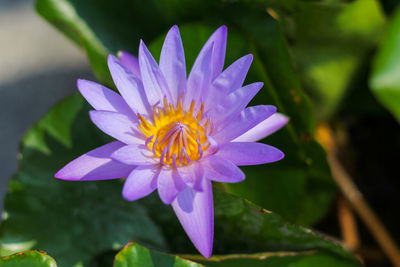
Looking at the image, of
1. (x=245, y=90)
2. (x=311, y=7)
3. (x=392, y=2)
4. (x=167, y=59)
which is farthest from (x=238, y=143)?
(x=392, y=2)

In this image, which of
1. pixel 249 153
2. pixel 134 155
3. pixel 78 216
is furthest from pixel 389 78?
pixel 78 216

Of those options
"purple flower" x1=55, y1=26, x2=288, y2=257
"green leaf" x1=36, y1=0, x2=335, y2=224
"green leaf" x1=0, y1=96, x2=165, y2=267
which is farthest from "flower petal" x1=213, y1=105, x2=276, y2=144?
"green leaf" x1=0, y1=96, x2=165, y2=267

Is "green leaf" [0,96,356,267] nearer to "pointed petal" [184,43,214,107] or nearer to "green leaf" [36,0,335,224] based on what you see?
"green leaf" [36,0,335,224]

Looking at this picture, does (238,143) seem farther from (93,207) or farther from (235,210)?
(93,207)

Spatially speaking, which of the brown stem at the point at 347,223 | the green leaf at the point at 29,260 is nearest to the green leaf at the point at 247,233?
the green leaf at the point at 29,260

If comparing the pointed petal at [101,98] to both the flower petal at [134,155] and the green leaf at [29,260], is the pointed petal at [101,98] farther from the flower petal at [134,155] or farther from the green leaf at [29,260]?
the green leaf at [29,260]

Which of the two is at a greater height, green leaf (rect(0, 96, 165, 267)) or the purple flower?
the purple flower
